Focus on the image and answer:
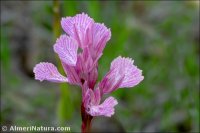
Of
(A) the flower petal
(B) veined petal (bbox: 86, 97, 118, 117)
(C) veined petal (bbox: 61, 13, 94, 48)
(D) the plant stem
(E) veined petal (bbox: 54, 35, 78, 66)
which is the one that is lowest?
(D) the plant stem

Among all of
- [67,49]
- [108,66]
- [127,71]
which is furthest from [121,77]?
[108,66]

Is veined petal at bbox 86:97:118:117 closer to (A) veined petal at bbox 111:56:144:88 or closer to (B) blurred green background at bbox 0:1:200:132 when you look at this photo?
(A) veined petal at bbox 111:56:144:88

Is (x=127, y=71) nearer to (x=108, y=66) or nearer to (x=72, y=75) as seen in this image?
(x=72, y=75)

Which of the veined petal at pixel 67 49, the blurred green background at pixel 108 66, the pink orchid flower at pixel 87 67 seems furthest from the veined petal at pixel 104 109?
the blurred green background at pixel 108 66

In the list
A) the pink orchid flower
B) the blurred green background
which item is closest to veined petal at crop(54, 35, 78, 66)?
the pink orchid flower

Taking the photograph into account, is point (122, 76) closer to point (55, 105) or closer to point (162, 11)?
point (55, 105)

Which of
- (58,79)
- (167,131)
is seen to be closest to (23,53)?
(167,131)
